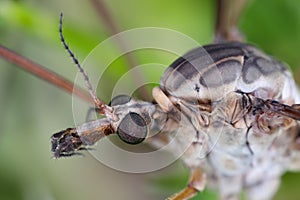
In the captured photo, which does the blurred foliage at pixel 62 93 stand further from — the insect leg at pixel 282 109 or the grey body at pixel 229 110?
the insect leg at pixel 282 109

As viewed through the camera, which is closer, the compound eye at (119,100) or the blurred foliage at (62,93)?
the compound eye at (119,100)

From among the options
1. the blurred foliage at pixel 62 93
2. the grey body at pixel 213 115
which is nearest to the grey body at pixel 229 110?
the grey body at pixel 213 115

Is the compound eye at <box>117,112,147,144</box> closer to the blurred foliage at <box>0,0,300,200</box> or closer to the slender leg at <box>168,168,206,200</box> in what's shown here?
the slender leg at <box>168,168,206,200</box>

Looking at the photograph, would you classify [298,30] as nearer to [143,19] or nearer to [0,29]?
[143,19]

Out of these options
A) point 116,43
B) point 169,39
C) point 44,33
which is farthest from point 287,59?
point 44,33

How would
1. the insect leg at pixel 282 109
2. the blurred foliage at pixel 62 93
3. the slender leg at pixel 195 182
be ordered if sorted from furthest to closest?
the blurred foliage at pixel 62 93 → the slender leg at pixel 195 182 → the insect leg at pixel 282 109

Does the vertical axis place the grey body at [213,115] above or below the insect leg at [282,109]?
above

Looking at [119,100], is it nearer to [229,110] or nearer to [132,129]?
[132,129]
